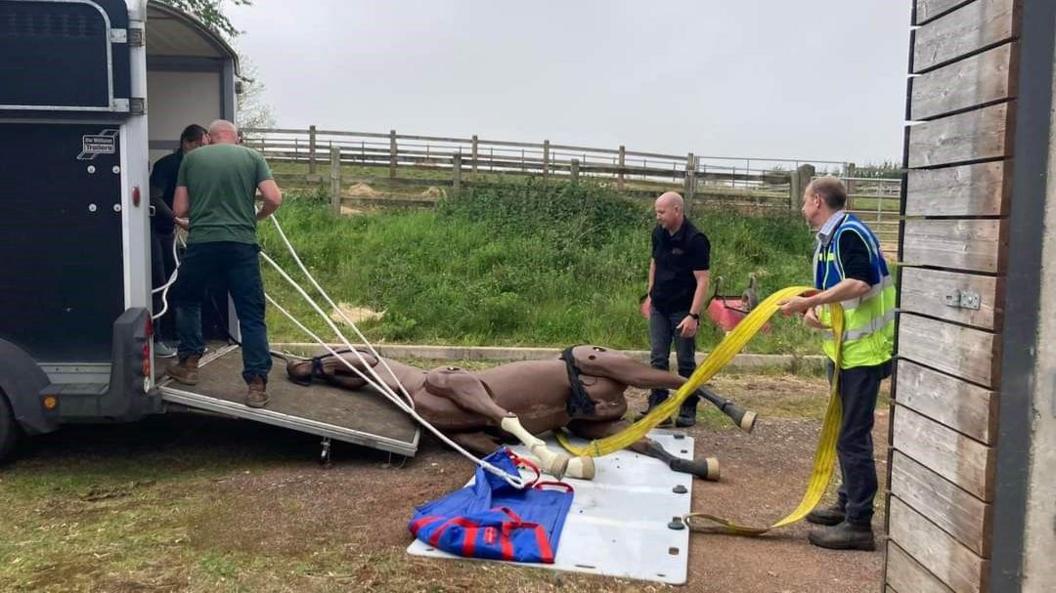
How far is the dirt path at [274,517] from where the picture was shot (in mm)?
3719

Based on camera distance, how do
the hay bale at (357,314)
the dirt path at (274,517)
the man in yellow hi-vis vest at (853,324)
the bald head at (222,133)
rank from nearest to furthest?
the dirt path at (274,517) → the man in yellow hi-vis vest at (853,324) → the bald head at (222,133) → the hay bale at (357,314)

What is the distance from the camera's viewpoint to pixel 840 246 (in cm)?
414

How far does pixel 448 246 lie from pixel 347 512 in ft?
27.8

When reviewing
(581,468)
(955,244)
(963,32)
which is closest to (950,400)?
(955,244)

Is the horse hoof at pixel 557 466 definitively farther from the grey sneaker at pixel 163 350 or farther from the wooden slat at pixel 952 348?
the grey sneaker at pixel 163 350

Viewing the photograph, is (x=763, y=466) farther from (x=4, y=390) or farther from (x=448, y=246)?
(x=448, y=246)

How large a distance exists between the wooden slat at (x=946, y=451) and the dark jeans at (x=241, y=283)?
3.75 metres

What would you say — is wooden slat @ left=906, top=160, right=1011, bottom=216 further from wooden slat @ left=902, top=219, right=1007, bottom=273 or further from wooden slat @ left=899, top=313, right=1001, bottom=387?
wooden slat @ left=899, top=313, right=1001, bottom=387

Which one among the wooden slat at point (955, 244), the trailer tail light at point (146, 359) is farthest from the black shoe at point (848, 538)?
the trailer tail light at point (146, 359)

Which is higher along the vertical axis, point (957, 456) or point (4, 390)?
point (957, 456)

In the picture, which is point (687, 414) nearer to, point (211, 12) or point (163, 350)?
point (163, 350)

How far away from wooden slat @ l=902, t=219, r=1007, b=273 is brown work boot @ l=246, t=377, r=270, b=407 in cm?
383

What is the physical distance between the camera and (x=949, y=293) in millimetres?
2555

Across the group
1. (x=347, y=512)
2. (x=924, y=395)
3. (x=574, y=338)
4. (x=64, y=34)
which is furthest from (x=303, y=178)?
(x=924, y=395)
